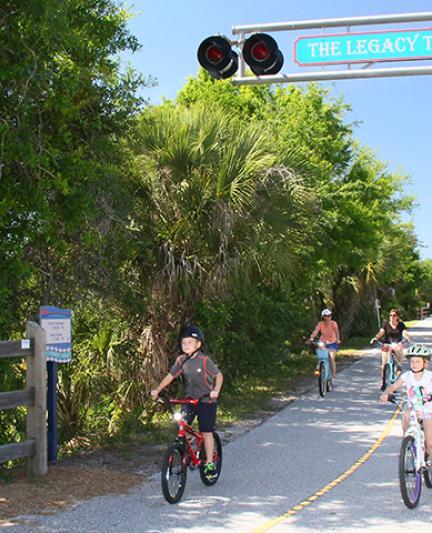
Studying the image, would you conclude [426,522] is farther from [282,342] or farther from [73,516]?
[282,342]

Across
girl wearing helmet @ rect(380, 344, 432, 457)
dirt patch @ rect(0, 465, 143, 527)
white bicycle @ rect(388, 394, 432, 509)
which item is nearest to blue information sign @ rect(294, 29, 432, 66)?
girl wearing helmet @ rect(380, 344, 432, 457)

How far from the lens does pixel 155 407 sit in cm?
1288

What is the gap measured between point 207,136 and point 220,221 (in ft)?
5.10

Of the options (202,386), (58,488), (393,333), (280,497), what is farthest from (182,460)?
(393,333)

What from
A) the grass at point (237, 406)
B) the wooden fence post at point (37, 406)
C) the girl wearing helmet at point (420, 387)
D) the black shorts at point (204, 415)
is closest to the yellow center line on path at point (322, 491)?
the girl wearing helmet at point (420, 387)

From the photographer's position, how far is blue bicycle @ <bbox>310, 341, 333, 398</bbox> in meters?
14.5

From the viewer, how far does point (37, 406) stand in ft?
24.8

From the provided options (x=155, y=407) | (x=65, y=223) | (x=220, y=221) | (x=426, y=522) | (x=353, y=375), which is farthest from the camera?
(x=353, y=375)

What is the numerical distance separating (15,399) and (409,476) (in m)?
3.94

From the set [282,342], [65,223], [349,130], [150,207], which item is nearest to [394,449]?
[65,223]

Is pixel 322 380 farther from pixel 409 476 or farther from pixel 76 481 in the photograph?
pixel 409 476

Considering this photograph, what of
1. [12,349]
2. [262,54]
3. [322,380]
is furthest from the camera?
[322,380]

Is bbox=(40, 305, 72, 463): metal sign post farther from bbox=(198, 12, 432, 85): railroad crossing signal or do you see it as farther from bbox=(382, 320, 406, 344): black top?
bbox=(382, 320, 406, 344): black top

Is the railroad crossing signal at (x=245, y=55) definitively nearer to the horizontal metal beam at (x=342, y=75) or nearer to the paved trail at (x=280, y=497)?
the horizontal metal beam at (x=342, y=75)
